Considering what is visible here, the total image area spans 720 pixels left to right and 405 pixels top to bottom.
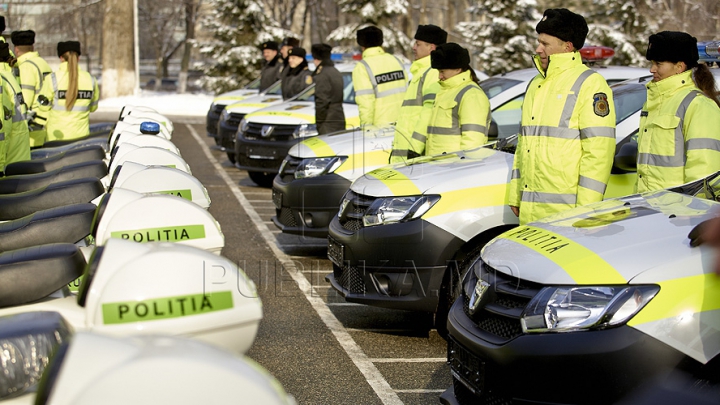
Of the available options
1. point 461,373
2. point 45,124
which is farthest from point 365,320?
point 45,124

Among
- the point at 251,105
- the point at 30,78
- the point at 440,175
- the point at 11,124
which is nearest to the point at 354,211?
the point at 440,175

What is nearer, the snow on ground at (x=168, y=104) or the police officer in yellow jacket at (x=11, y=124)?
the police officer in yellow jacket at (x=11, y=124)

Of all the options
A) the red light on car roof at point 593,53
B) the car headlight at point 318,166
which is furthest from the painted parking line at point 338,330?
the red light on car roof at point 593,53

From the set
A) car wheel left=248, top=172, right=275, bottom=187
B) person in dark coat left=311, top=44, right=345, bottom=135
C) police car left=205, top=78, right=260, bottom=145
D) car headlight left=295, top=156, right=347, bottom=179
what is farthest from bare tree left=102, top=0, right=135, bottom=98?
car headlight left=295, top=156, right=347, bottom=179

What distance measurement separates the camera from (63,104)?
10.0m

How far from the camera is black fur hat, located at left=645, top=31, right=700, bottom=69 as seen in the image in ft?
16.3

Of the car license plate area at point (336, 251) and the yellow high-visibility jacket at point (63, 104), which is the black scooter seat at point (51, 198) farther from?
the yellow high-visibility jacket at point (63, 104)

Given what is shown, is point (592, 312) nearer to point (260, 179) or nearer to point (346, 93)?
point (346, 93)

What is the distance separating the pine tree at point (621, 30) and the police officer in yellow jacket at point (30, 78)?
71.0ft

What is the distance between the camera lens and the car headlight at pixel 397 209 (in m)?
5.41

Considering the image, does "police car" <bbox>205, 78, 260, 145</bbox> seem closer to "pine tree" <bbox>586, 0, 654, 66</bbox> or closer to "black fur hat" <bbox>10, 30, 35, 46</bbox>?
"black fur hat" <bbox>10, 30, 35, 46</bbox>

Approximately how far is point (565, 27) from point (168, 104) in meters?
26.9

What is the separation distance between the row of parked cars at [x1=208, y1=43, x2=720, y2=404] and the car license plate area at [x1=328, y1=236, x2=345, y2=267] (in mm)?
14

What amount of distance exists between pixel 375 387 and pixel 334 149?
3.47 m
